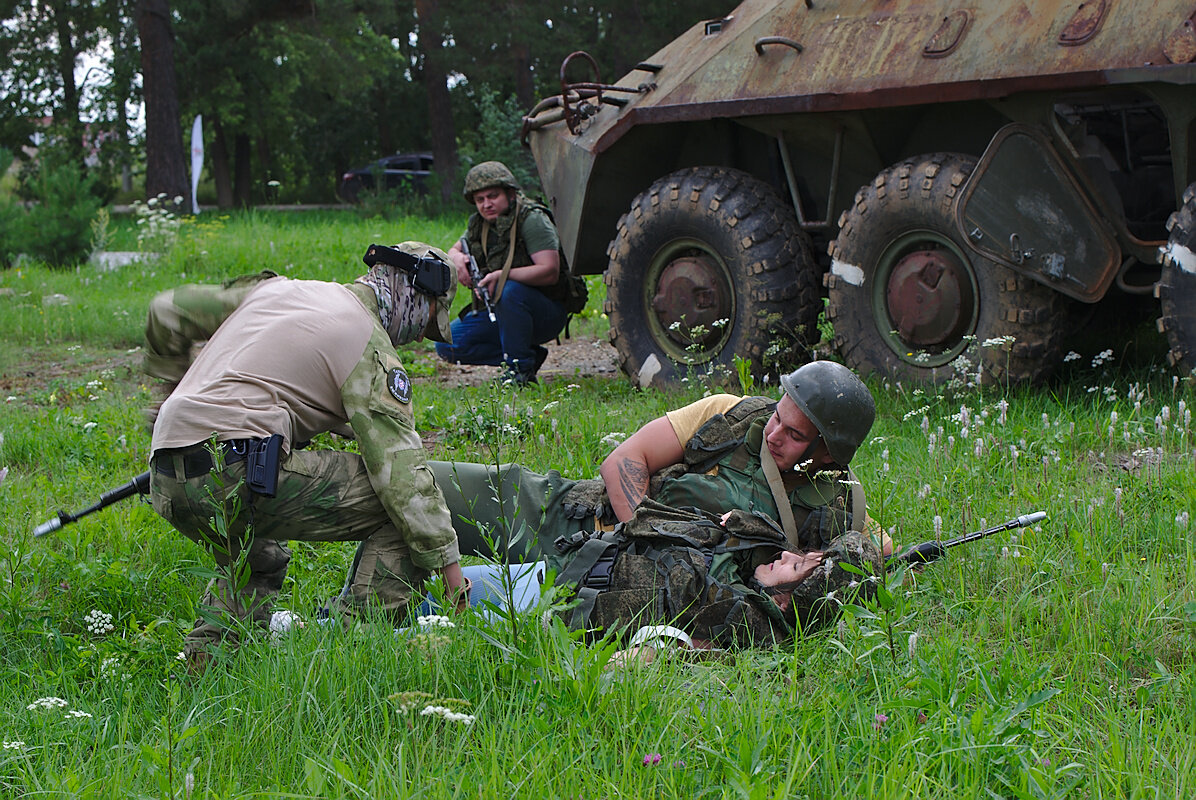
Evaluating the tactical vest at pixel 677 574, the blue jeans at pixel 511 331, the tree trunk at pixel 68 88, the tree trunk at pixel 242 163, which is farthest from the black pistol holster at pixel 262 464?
the tree trunk at pixel 242 163

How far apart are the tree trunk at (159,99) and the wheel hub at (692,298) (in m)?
13.2

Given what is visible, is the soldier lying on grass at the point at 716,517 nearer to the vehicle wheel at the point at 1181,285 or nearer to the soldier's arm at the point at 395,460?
the soldier's arm at the point at 395,460

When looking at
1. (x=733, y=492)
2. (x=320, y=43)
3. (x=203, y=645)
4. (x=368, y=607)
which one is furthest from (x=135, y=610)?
(x=320, y=43)

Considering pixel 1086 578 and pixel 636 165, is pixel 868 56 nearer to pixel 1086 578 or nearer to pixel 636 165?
pixel 636 165

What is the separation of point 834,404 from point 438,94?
68.2 feet

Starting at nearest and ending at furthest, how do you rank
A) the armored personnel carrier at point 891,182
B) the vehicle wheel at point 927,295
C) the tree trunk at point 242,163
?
the armored personnel carrier at point 891,182, the vehicle wheel at point 927,295, the tree trunk at point 242,163

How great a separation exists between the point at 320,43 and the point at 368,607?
2312cm

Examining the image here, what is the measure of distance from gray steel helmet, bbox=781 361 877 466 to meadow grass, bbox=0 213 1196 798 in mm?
407

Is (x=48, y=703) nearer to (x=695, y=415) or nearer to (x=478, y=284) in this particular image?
(x=695, y=415)

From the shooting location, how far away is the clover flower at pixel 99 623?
356 cm

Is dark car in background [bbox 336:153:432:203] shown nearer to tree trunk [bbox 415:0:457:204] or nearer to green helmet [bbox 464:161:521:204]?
tree trunk [bbox 415:0:457:204]

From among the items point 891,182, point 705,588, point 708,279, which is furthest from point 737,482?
point 708,279

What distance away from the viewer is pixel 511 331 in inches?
284

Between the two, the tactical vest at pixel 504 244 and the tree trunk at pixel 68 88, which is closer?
the tactical vest at pixel 504 244
